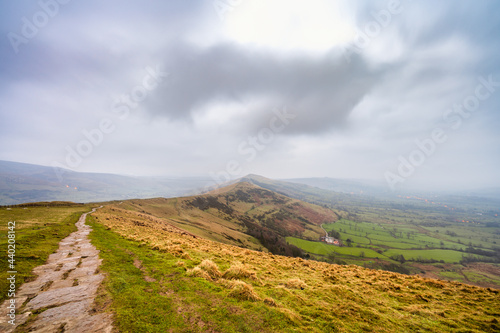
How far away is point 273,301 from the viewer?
29.4 feet

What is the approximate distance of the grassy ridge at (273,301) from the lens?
7.29 metres

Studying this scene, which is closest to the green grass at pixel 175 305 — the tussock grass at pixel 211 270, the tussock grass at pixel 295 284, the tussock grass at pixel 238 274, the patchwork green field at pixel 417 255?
the tussock grass at pixel 211 270

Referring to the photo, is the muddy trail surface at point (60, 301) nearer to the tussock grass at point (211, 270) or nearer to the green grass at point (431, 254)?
the tussock grass at point (211, 270)

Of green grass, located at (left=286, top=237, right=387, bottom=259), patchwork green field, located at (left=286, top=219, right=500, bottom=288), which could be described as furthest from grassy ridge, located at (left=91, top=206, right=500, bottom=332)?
green grass, located at (left=286, top=237, right=387, bottom=259)

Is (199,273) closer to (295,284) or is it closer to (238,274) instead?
(238,274)

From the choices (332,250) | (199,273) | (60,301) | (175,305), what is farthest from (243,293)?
(332,250)

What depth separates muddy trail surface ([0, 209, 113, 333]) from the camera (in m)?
6.18

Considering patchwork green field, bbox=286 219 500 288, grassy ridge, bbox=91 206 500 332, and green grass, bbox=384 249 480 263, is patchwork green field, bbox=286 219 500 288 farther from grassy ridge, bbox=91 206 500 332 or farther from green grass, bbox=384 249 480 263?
grassy ridge, bbox=91 206 500 332

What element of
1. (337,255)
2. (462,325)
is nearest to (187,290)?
(462,325)

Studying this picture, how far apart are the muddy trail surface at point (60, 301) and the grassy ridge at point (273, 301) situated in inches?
28.1

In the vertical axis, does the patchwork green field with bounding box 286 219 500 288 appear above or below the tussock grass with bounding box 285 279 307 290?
below

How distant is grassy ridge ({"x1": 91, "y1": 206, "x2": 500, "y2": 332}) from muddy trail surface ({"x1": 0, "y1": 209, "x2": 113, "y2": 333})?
0.71m

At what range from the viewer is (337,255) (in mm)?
109875

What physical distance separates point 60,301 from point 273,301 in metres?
9.68
